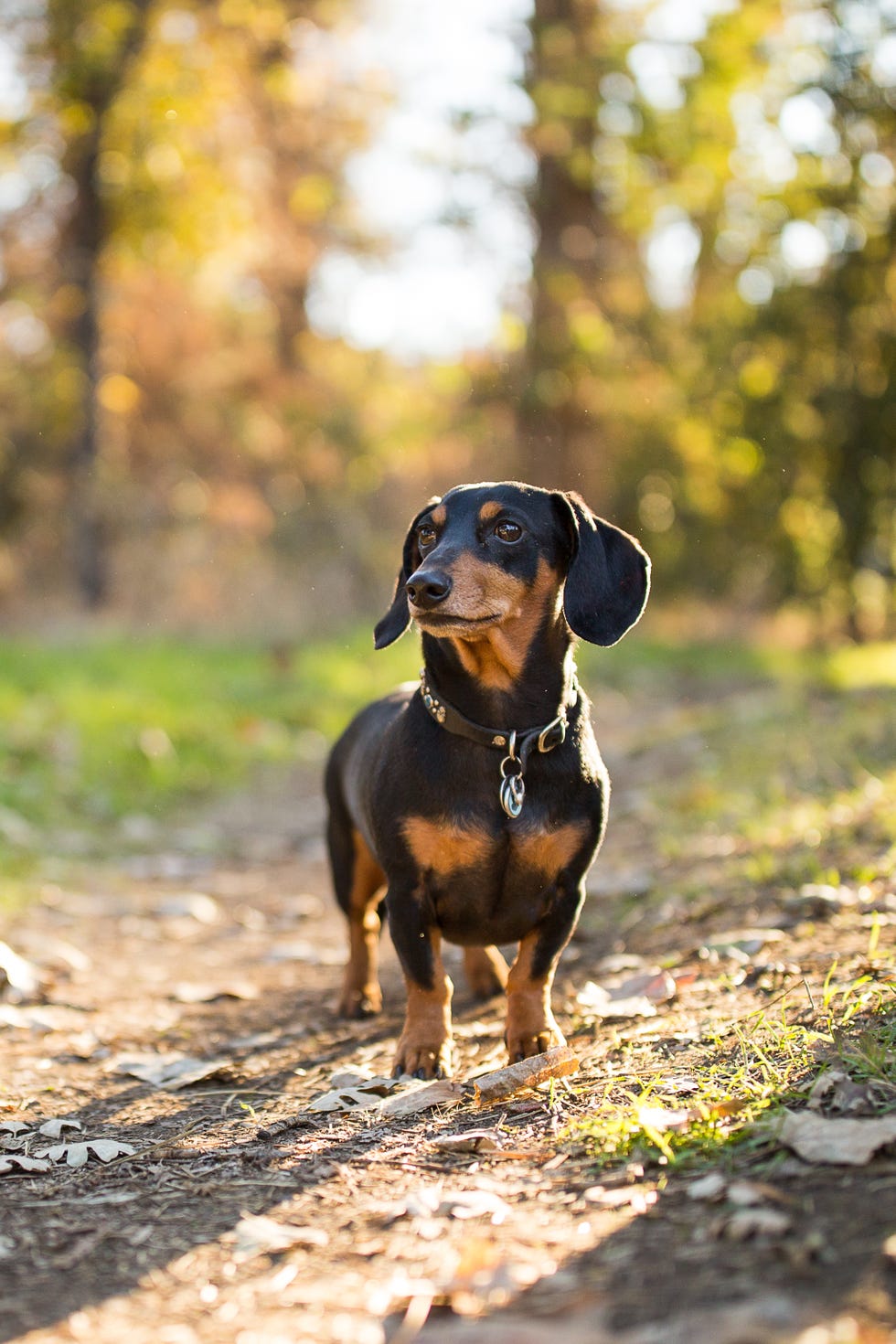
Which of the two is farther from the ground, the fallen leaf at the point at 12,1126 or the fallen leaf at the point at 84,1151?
the fallen leaf at the point at 84,1151

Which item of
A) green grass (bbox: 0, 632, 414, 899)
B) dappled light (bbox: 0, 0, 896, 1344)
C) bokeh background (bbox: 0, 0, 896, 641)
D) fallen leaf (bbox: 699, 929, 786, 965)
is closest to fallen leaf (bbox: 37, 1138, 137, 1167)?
dappled light (bbox: 0, 0, 896, 1344)

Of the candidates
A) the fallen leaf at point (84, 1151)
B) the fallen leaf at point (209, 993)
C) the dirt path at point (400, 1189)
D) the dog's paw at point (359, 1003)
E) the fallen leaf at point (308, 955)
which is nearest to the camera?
the dirt path at point (400, 1189)

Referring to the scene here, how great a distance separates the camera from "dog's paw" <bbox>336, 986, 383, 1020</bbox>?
414 centimetres

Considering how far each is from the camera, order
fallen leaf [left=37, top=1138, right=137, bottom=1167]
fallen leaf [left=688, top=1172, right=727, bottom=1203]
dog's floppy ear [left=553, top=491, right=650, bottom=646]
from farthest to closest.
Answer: dog's floppy ear [left=553, top=491, right=650, bottom=646] → fallen leaf [left=37, top=1138, right=137, bottom=1167] → fallen leaf [left=688, top=1172, right=727, bottom=1203]

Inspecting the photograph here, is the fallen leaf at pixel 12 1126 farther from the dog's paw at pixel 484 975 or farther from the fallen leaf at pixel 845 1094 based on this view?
the fallen leaf at pixel 845 1094

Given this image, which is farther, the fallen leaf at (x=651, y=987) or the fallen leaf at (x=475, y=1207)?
the fallen leaf at (x=651, y=987)

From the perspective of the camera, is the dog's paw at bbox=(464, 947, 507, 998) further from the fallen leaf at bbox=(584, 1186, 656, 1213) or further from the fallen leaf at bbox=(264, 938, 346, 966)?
the fallen leaf at bbox=(584, 1186, 656, 1213)

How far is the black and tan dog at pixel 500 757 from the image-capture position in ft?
10.9

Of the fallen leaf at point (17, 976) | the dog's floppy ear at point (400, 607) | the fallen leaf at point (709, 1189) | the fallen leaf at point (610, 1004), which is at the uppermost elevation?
the dog's floppy ear at point (400, 607)

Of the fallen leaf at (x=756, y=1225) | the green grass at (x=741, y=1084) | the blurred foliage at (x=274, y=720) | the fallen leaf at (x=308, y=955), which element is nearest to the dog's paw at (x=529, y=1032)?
the green grass at (x=741, y=1084)

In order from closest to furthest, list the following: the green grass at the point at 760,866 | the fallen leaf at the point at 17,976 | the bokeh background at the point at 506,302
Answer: the green grass at the point at 760,866 → the fallen leaf at the point at 17,976 → the bokeh background at the point at 506,302

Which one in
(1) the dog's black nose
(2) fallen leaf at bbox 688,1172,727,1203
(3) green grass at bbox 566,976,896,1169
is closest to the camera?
(2) fallen leaf at bbox 688,1172,727,1203

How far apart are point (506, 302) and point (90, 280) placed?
196 inches

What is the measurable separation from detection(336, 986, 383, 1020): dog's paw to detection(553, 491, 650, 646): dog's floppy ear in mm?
1397
